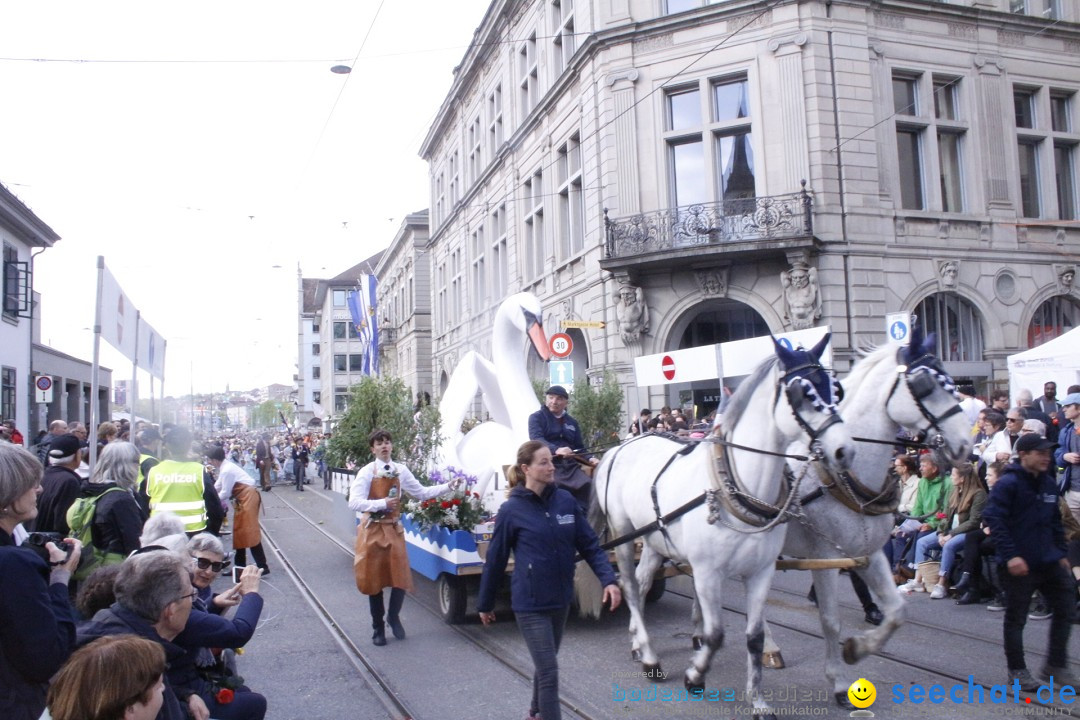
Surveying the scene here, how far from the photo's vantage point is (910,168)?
21.2 m

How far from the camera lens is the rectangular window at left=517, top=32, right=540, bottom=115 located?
27.6m

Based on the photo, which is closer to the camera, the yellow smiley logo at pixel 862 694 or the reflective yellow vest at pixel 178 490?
the yellow smiley logo at pixel 862 694

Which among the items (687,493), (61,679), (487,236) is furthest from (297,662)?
(487,236)

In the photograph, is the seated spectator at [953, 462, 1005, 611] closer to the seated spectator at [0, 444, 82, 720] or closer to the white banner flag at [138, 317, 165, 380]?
the seated spectator at [0, 444, 82, 720]

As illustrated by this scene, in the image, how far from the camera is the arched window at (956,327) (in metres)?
21.0

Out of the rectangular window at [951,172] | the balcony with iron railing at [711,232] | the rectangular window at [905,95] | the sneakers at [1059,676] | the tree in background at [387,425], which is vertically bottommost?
the sneakers at [1059,676]

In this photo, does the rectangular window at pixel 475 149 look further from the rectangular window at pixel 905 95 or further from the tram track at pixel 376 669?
the tram track at pixel 376 669

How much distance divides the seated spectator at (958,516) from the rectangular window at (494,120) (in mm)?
24212

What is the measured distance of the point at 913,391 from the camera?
568 cm

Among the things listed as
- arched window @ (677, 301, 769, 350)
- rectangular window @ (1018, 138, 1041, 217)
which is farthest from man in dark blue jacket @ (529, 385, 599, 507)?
rectangular window @ (1018, 138, 1041, 217)

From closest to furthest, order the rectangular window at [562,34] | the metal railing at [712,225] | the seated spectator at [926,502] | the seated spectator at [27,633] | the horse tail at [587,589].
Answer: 1. the seated spectator at [27,633]
2. the horse tail at [587,589]
3. the seated spectator at [926,502]
4. the metal railing at [712,225]
5. the rectangular window at [562,34]

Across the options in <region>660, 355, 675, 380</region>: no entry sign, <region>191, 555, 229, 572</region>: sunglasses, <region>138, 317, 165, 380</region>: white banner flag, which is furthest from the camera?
<region>660, 355, 675, 380</region>: no entry sign

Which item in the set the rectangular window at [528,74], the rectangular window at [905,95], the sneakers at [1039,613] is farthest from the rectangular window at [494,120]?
the sneakers at [1039,613]

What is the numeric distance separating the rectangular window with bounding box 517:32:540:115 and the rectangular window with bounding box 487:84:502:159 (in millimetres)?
2390
